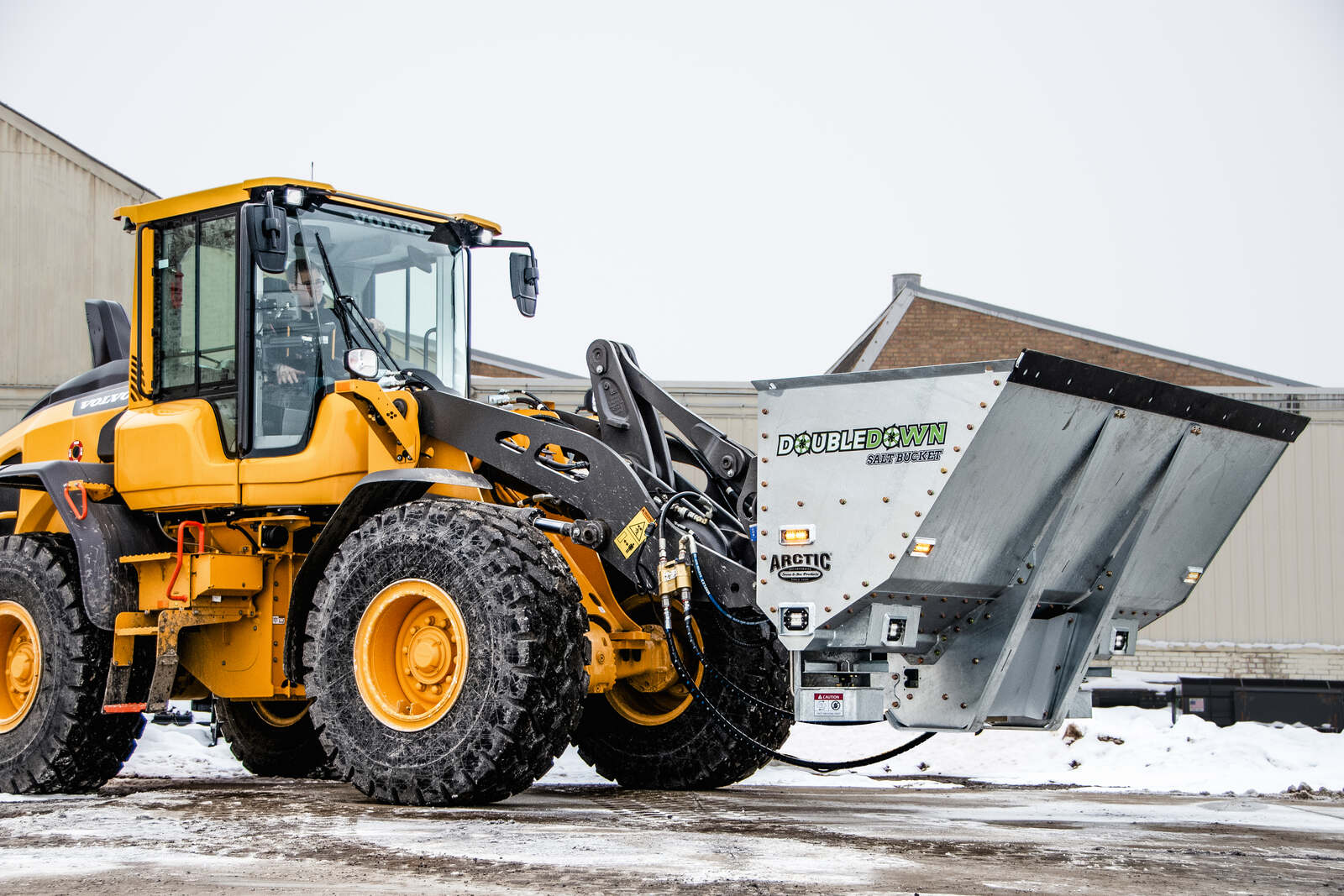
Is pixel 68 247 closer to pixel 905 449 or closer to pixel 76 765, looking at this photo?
pixel 76 765

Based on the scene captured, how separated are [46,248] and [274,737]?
14061 mm

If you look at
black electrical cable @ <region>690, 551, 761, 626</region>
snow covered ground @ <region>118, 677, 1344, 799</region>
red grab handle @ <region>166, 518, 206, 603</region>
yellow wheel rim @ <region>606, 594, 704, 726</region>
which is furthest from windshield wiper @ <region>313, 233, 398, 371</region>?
snow covered ground @ <region>118, 677, 1344, 799</region>

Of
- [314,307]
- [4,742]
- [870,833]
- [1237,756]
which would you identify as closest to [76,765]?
[4,742]

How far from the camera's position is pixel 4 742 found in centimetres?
808

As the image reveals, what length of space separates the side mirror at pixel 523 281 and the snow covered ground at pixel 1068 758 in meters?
2.87

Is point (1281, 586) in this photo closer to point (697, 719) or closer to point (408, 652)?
point (697, 719)

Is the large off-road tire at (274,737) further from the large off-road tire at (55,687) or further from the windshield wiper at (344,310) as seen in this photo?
the windshield wiper at (344,310)

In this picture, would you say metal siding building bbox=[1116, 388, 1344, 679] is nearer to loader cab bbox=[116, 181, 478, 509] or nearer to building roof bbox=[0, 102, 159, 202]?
loader cab bbox=[116, 181, 478, 509]

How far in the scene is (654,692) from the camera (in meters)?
7.96

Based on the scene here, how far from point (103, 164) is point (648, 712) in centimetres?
1671

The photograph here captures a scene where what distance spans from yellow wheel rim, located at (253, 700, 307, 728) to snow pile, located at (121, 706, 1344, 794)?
0.64 m

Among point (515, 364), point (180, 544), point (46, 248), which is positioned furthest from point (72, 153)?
point (180, 544)

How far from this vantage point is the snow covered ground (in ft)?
29.8

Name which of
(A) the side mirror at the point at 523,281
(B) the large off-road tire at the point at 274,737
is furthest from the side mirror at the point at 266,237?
(B) the large off-road tire at the point at 274,737
